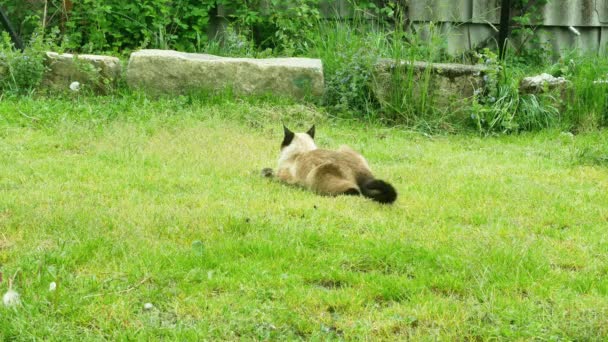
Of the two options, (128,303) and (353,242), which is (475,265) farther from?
(128,303)

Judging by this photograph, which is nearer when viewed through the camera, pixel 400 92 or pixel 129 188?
pixel 129 188

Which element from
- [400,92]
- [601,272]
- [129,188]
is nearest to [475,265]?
[601,272]

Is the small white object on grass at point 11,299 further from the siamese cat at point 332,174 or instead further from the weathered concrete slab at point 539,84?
the weathered concrete slab at point 539,84

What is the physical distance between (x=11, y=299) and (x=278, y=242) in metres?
1.62

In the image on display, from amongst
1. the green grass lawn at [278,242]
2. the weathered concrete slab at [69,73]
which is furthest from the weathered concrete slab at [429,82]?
the weathered concrete slab at [69,73]

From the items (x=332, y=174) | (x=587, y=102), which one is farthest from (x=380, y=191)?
(x=587, y=102)

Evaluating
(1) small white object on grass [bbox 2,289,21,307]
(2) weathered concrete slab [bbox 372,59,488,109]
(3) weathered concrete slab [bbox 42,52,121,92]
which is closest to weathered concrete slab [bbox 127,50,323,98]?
(3) weathered concrete slab [bbox 42,52,121,92]

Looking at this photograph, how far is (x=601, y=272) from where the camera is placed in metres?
4.69

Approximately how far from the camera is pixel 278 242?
16.4ft

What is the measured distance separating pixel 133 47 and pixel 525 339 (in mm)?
8773

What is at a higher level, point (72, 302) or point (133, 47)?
point (133, 47)

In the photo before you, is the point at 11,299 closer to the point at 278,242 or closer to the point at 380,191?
the point at 278,242

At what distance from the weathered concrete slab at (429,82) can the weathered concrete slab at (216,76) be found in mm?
758

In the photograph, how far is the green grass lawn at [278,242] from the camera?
3969 millimetres
